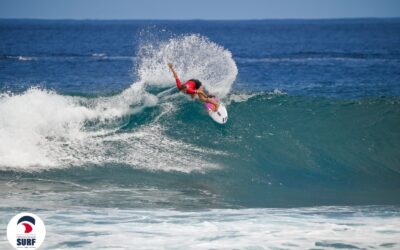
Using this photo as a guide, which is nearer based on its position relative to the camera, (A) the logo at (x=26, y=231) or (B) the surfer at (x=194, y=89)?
(A) the logo at (x=26, y=231)

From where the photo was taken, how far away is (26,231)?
984cm

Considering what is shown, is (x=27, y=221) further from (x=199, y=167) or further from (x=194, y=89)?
(x=194, y=89)

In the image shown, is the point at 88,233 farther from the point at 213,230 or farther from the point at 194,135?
the point at 194,135

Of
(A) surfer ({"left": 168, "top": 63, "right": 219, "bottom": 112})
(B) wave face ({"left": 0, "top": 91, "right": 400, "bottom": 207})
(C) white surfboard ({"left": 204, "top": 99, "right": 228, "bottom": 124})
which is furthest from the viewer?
(C) white surfboard ({"left": 204, "top": 99, "right": 228, "bottom": 124})

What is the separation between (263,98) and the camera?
19.6 meters

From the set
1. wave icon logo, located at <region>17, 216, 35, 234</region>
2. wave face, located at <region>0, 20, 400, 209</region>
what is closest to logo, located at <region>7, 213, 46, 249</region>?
wave icon logo, located at <region>17, 216, 35, 234</region>

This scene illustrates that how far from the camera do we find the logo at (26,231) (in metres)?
9.55

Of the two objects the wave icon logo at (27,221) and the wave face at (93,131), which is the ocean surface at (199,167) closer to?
the wave face at (93,131)

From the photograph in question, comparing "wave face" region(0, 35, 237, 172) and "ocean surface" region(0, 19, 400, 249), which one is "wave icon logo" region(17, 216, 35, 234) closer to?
"ocean surface" region(0, 19, 400, 249)

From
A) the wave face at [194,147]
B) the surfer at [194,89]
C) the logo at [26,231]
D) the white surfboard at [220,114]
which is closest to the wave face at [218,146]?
the wave face at [194,147]

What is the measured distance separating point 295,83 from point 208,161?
16.4 meters

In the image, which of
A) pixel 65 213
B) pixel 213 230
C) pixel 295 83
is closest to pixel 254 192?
pixel 213 230

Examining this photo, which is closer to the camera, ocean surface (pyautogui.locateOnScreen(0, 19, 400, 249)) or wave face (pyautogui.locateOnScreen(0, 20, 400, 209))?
ocean surface (pyautogui.locateOnScreen(0, 19, 400, 249))

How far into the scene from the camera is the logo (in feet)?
31.3
